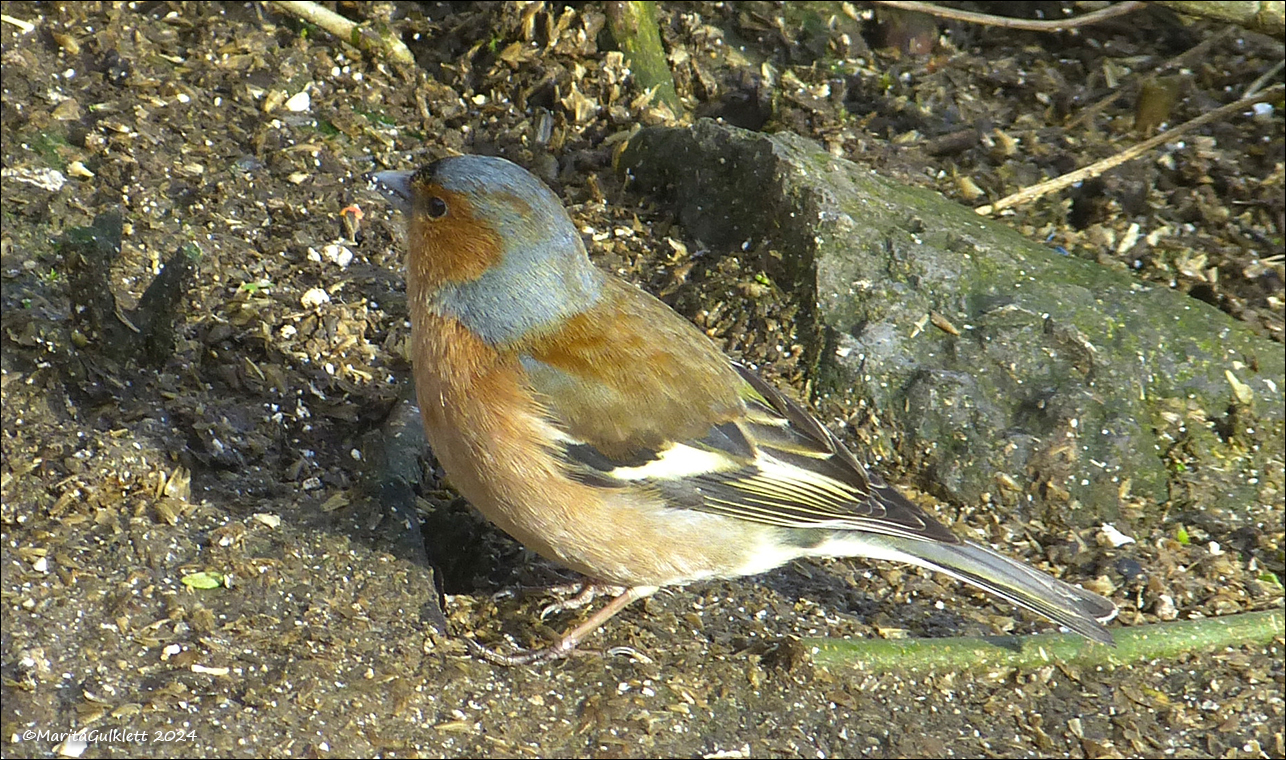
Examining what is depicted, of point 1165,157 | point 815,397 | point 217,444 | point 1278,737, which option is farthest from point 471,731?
point 1165,157

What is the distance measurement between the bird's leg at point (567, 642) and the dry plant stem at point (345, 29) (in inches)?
121

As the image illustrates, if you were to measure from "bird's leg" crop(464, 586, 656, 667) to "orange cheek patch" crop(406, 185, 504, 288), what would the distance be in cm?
116

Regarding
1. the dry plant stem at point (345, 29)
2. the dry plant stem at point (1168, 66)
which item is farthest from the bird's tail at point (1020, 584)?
the dry plant stem at point (345, 29)

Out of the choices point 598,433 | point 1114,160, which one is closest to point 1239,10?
point 1114,160

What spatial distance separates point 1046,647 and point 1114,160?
283 centimetres

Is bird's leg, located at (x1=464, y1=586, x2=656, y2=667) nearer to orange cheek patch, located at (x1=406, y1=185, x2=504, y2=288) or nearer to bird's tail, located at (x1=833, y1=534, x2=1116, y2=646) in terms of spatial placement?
bird's tail, located at (x1=833, y1=534, x2=1116, y2=646)

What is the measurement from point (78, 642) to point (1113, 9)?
5397 mm

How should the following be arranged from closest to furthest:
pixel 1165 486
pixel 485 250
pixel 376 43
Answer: pixel 485 250 < pixel 1165 486 < pixel 376 43

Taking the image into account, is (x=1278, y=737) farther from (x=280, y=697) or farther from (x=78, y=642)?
(x=78, y=642)

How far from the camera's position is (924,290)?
204 inches

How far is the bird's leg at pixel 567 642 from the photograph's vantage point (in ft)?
12.8

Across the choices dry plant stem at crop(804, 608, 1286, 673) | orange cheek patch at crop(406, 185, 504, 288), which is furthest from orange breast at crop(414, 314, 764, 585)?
dry plant stem at crop(804, 608, 1286, 673)

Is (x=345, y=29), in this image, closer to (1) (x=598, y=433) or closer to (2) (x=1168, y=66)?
(1) (x=598, y=433)

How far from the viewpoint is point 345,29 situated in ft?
19.3
